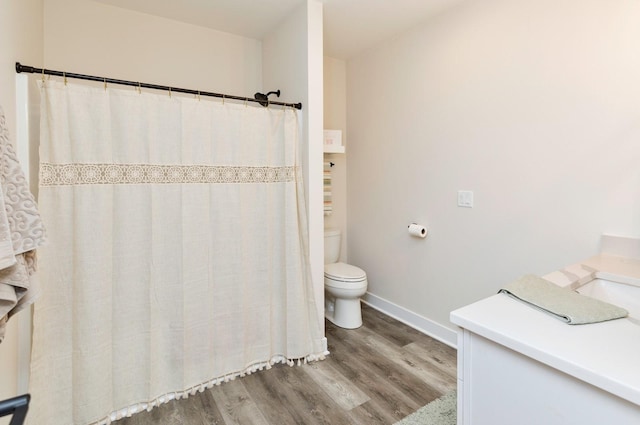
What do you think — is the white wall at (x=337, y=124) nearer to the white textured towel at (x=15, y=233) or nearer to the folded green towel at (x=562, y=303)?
the folded green towel at (x=562, y=303)

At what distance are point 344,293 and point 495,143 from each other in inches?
60.0

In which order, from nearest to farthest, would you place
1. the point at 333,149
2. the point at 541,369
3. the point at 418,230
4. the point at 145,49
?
1. the point at 541,369
2. the point at 145,49
3. the point at 418,230
4. the point at 333,149

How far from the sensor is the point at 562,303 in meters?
0.93

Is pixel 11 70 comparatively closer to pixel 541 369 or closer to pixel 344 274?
pixel 541 369

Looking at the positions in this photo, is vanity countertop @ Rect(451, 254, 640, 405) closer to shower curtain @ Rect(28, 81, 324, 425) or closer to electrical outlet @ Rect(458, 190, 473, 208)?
electrical outlet @ Rect(458, 190, 473, 208)

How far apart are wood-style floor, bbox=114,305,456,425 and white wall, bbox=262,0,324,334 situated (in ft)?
1.28

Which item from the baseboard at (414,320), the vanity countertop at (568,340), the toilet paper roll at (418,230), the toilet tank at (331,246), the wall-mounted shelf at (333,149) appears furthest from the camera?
the toilet tank at (331,246)

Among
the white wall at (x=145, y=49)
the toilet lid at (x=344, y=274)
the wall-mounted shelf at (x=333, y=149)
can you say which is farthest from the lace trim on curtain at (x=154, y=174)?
the white wall at (x=145, y=49)

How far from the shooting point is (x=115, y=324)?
65.0 inches

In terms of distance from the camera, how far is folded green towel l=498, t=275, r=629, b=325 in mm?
868

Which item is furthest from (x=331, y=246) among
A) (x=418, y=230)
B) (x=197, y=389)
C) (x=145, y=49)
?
(x=145, y=49)

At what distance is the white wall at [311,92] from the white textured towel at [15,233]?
152 centimetres

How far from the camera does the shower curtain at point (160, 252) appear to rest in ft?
4.92

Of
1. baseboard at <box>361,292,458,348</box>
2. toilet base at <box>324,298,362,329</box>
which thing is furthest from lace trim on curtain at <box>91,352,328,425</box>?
baseboard at <box>361,292,458,348</box>
